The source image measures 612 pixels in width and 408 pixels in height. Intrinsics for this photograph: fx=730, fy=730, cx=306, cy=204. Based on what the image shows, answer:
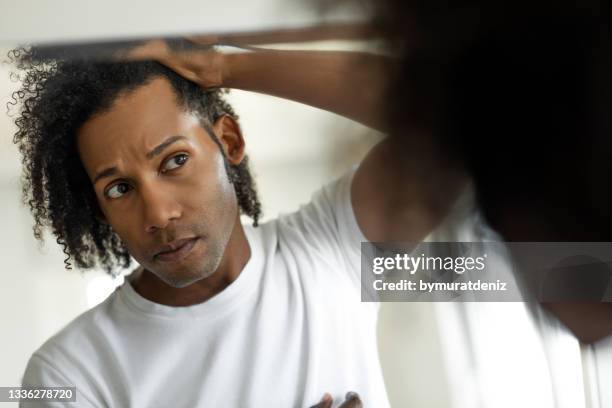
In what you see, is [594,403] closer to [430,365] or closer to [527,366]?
[527,366]

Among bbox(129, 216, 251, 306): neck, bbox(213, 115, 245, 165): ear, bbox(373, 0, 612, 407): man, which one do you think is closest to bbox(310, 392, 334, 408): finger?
bbox(129, 216, 251, 306): neck

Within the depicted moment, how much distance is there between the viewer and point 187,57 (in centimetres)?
79

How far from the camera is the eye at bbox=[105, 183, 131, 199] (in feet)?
2.54

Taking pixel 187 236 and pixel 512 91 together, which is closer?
pixel 512 91

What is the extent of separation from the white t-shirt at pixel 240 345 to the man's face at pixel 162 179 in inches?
1.9

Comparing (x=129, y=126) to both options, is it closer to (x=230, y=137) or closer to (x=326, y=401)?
(x=230, y=137)

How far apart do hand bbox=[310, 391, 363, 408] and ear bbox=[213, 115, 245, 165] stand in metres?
0.27

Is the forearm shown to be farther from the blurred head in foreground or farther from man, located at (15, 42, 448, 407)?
the blurred head in foreground

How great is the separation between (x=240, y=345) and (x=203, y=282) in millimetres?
81

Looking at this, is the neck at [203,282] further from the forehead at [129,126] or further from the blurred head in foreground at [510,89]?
the blurred head in foreground at [510,89]

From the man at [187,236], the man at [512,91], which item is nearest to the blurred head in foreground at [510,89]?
the man at [512,91]

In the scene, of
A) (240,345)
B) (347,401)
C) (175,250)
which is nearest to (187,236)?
(175,250)

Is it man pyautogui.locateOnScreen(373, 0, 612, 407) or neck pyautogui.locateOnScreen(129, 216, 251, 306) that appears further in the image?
neck pyautogui.locateOnScreen(129, 216, 251, 306)

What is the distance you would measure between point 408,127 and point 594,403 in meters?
0.61
